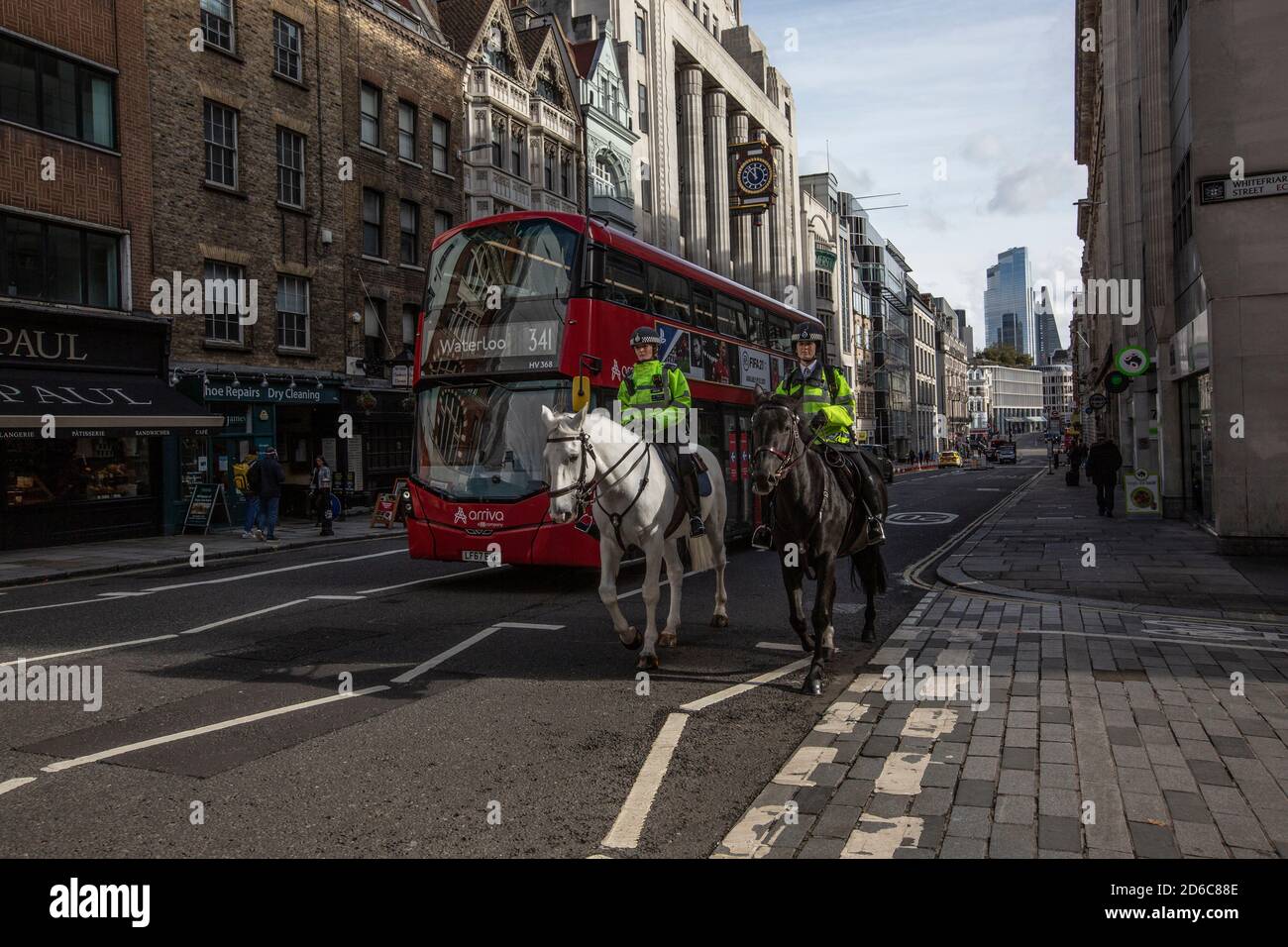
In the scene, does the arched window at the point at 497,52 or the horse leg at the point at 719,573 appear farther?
the arched window at the point at 497,52

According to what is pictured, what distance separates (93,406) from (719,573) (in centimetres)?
1570

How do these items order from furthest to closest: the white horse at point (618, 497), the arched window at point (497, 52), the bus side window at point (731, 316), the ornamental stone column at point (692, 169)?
1. the ornamental stone column at point (692, 169)
2. the arched window at point (497, 52)
3. the bus side window at point (731, 316)
4. the white horse at point (618, 497)

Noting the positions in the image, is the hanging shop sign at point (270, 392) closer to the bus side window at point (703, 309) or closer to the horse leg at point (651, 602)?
the bus side window at point (703, 309)

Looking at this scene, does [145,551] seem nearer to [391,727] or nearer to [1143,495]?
[391,727]

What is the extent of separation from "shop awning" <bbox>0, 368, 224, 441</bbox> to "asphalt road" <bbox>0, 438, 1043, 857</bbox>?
801 centimetres

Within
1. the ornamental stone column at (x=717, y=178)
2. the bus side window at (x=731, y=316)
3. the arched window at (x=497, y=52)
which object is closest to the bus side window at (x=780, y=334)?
the bus side window at (x=731, y=316)

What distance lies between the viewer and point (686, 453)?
845 centimetres

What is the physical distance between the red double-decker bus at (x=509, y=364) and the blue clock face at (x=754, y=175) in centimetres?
4530

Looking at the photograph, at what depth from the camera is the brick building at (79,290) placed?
18484 millimetres

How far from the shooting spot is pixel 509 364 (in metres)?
11.4

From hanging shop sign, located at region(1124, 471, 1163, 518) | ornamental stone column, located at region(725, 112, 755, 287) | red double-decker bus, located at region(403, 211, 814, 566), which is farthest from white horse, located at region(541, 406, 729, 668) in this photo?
ornamental stone column, located at region(725, 112, 755, 287)
